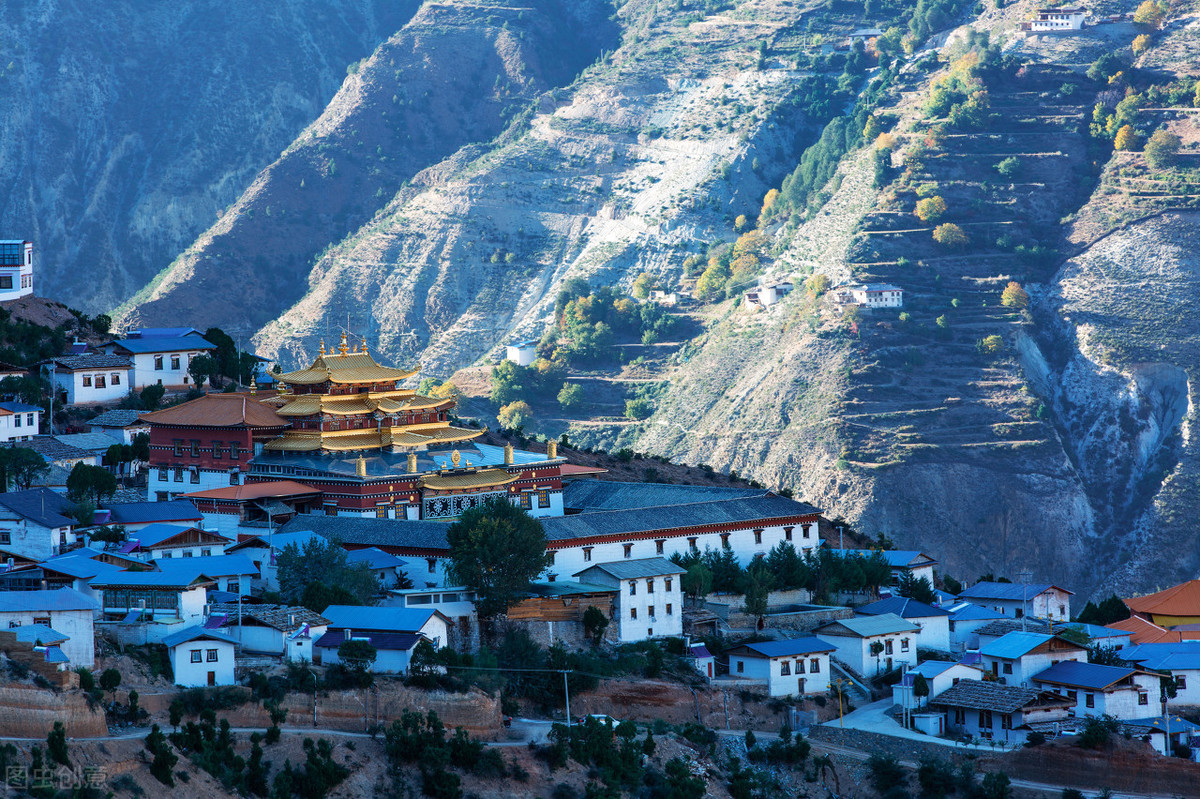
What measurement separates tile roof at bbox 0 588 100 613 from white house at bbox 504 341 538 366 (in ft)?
398

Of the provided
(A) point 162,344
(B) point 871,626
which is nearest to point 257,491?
(A) point 162,344

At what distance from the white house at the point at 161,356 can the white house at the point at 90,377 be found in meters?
0.78

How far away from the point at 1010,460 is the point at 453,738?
96.6 m

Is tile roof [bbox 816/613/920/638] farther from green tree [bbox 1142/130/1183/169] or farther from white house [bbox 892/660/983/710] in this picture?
green tree [bbox 1142/130/1183/169]

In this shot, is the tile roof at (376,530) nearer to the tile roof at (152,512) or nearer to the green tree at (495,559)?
the green tree at (495,559)

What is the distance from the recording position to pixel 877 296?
167625 mm

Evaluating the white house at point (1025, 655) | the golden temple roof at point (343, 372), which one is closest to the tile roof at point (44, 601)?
the golden temple roof at point (343, 372)

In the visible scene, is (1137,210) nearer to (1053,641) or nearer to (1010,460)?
(1010,460)

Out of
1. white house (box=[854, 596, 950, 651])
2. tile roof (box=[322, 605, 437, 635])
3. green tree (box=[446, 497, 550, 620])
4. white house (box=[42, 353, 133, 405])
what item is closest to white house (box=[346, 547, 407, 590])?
green tree (box=[446, 497, 550, 620])

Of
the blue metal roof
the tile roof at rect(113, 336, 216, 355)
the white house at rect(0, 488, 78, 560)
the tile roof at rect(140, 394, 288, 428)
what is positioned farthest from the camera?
the tile roof at rect(113, 336, 216, 355)

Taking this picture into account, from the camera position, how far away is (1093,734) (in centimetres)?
7081

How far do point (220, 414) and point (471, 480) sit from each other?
1240 cm

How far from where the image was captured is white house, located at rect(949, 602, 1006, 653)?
3287 inches

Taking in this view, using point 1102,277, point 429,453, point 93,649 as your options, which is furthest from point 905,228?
point 93,649
